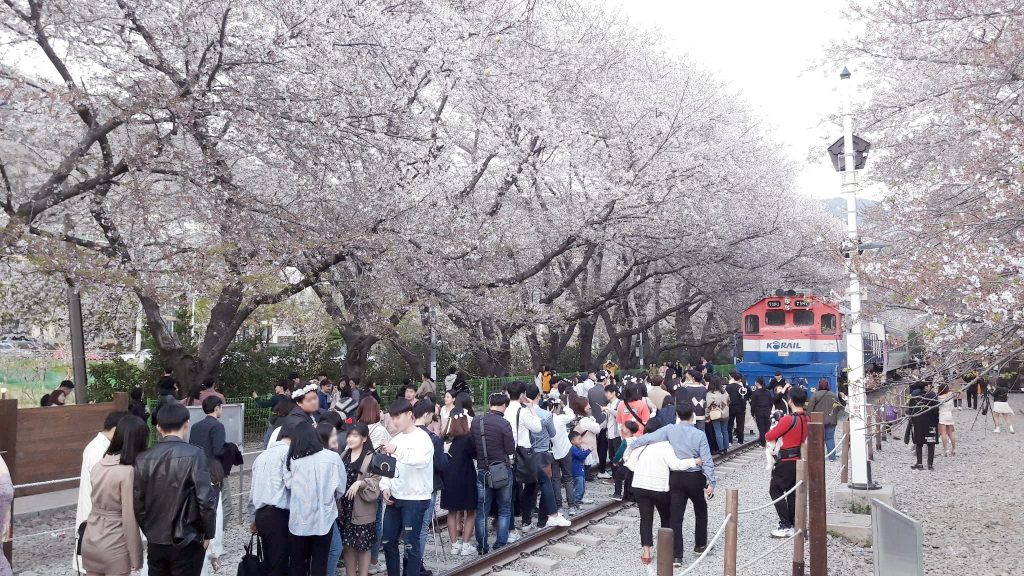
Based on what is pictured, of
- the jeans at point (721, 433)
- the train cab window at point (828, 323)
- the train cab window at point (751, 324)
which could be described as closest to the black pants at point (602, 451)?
the jeans at point (721, 433)

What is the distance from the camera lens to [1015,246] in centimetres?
607

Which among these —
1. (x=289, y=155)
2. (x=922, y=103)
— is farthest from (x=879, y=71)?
(x=289, y=155)

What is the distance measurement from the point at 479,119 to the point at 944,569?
12.8 metres

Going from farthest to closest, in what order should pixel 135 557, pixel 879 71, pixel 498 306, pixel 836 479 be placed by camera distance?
pixel 498 306
pixel 879 71
pixel 836 479
pixel 135 557

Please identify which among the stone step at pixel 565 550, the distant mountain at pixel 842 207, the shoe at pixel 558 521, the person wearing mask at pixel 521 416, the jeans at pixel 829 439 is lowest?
the stone step at pixel 565 550

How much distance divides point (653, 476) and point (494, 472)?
5.08 feet

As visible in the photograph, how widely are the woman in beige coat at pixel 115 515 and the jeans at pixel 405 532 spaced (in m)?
2.23

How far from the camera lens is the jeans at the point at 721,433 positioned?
1384cm

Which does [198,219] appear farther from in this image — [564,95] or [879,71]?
[879,71]

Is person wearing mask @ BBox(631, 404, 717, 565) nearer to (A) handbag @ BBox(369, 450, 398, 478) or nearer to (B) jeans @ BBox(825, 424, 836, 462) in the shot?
(A) handbag @ BBox(369, 450, 398, 478)

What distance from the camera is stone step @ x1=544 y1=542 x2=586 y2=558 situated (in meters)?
7.76

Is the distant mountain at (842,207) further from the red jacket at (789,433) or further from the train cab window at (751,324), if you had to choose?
the red jacket at (789,433)

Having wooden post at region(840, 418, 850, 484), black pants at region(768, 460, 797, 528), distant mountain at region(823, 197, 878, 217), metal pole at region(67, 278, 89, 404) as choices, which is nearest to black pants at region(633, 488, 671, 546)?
black pants at region(768, 460, 797, 528)

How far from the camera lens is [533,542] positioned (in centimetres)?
799
